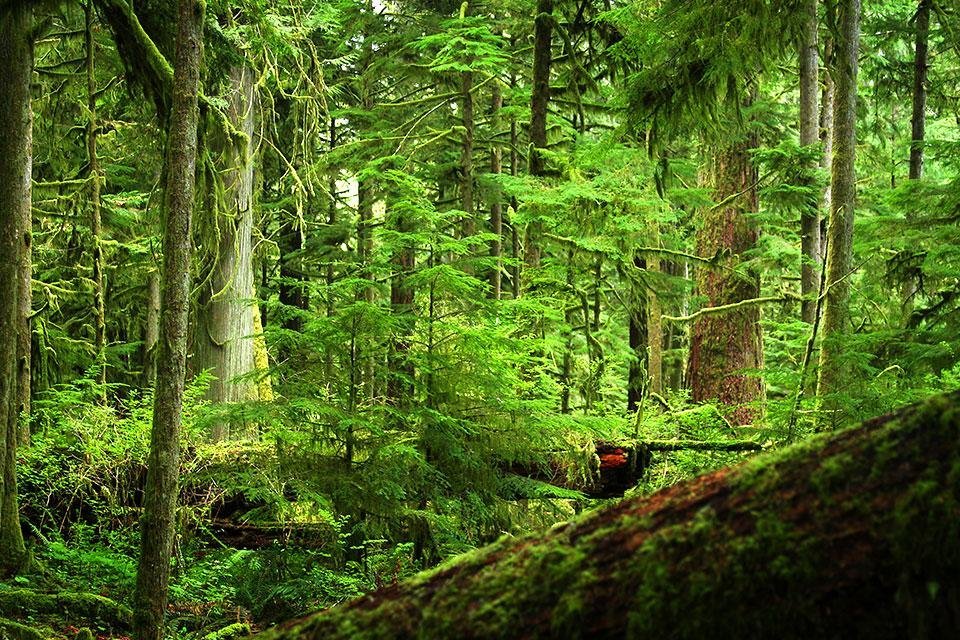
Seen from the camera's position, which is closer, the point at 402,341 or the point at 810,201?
the point at 402,341

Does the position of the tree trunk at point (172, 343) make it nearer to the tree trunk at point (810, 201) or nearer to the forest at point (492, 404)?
the forest at point (492, 404)

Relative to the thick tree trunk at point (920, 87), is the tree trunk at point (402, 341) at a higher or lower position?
lower

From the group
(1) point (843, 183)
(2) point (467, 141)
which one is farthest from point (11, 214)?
(2) point (467, 141)

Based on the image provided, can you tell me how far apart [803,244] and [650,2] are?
169 inches

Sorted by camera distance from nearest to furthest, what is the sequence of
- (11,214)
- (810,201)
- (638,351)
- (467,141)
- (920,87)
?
(11,214) → (810,201) → (920,87) → (467,141) → (638,351)

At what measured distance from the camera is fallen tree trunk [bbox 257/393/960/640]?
60.7 inches

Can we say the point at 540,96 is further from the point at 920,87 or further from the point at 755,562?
the point at 755,562

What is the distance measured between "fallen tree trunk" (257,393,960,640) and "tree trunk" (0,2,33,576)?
596 centimetres

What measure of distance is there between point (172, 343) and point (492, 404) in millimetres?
3121

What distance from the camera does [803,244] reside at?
38.4 feet

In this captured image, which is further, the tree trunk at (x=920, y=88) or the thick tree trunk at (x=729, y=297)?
the thick tree trunk at (x=729, y=297)

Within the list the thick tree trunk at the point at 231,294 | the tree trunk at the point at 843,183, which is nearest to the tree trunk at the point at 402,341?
the tree trunk at the point at 843,183

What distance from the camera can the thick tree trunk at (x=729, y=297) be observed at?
1280 cm

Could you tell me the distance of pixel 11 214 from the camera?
23.7 feet
